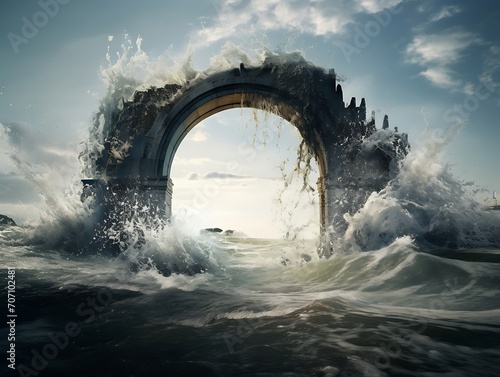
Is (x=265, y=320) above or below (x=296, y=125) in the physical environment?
below

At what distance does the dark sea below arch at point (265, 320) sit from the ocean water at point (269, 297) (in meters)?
0.01

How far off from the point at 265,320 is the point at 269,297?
44.8 inches

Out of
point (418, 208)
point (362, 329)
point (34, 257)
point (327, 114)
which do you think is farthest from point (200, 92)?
point (362, 329)

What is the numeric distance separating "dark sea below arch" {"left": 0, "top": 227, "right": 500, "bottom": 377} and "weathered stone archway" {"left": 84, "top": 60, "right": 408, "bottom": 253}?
1.68m

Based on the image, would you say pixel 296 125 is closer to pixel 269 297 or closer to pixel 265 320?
pixel 269 297

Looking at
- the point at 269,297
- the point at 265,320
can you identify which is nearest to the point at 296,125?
the point at 269,297

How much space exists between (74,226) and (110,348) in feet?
17.3

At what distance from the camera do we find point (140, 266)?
251 inches

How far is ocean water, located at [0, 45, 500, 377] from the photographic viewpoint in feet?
7.79

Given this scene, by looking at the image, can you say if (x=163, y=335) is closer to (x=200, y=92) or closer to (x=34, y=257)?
(x=34, y=257)

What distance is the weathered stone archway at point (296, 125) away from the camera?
732 centimetres

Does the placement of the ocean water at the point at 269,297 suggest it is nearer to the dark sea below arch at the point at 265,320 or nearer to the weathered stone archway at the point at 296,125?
the dark sea below arch at the point at 265,320

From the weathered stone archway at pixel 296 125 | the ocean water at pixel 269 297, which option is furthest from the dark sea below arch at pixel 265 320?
the weathered stone archway at pixel 296 125

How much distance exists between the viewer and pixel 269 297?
4.30 meters
